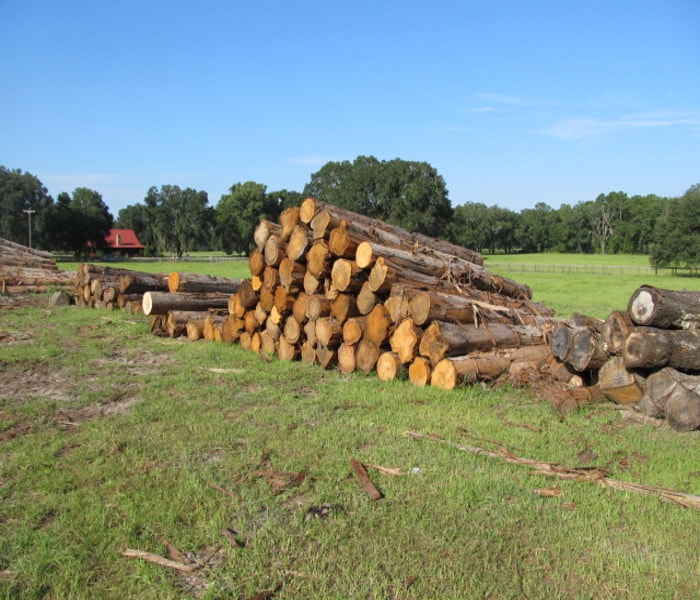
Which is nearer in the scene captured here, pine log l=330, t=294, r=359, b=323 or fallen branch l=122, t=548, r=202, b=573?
fallen branch l=122, t=548, r=202, b=573

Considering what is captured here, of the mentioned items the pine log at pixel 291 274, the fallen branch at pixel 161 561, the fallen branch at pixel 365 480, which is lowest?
the fallen branch at pixel 161 561

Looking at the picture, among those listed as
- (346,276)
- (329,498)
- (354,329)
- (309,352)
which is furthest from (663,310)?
(309,352)

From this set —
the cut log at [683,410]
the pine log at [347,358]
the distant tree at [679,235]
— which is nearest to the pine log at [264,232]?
the pine log at [347,358]

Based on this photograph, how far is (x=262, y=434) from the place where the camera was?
583cm

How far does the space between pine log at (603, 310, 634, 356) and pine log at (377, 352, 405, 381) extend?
272 cm

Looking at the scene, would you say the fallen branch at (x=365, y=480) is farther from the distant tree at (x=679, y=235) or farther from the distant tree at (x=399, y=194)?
the distant tree at (x=399, y=194)

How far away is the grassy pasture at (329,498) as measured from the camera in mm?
3355

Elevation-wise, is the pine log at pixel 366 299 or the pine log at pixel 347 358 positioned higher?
the pine log at pixel 366 299

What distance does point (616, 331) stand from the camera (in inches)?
262

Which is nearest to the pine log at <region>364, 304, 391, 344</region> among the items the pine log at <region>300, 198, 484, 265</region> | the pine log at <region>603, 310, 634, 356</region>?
the pine log at <region>300, 198, 484, 265</region>

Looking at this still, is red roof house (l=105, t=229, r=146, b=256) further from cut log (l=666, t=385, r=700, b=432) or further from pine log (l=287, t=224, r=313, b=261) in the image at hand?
cut log (l=666, t=385, r=700, b=432)

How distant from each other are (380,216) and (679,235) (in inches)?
1264

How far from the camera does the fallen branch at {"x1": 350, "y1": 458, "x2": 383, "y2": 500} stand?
4371 mm

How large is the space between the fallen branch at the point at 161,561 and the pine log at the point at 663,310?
5.49 m
